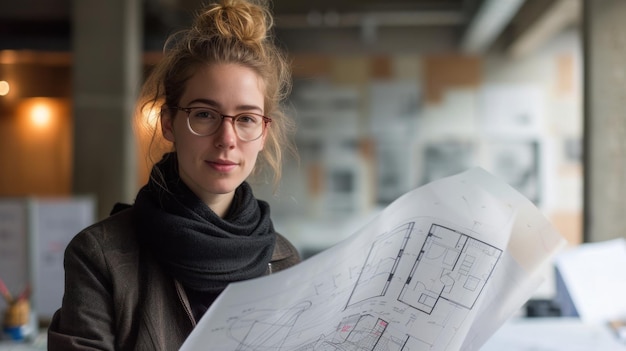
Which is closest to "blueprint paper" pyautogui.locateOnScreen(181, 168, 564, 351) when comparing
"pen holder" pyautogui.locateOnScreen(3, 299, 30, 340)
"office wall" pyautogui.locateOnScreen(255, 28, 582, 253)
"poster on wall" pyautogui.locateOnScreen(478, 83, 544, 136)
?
"pen holder" pyautogui.locateOnScreen(3, 299, 30, 340)

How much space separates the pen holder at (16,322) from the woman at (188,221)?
5.90 ft

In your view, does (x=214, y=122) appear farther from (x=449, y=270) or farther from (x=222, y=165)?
(x=449, y=270)

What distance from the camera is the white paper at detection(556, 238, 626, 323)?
2.22 m

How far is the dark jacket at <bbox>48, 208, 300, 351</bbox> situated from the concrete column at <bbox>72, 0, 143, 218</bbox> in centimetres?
573

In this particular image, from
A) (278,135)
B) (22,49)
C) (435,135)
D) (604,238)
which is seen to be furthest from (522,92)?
(278,135)

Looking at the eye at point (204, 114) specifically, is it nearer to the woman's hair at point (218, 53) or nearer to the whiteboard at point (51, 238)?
the woman's hair at point (218, 53)

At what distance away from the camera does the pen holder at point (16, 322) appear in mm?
2729

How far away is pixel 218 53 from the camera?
3.88 ft

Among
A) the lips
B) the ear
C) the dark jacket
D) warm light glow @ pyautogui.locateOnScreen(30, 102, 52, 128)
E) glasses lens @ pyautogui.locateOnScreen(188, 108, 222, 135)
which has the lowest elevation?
warm light glow @ pyautogui.locateOnScreen(30, 102, 52, 128)

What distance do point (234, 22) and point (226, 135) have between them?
0.23 m

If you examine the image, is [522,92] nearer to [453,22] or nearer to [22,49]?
[453,22]

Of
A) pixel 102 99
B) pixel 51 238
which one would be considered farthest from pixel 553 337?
pixel 102 99

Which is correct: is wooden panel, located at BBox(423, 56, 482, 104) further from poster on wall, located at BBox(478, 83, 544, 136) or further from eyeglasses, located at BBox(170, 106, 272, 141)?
eyeglasses, located at BBox(170, 106, 272, 141)

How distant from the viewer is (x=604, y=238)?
4453 mm
